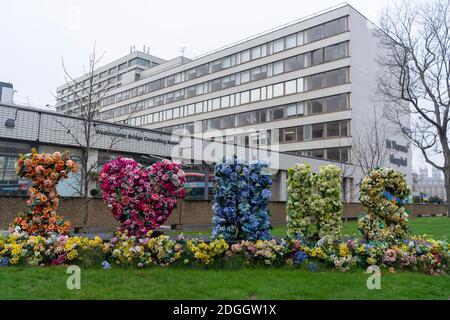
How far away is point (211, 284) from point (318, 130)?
41816 millimetres

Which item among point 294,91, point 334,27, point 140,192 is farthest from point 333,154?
point 140,192

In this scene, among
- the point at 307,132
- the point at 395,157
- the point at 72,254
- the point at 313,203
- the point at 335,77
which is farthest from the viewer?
the point at 395,157

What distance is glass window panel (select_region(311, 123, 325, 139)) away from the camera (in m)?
46.2

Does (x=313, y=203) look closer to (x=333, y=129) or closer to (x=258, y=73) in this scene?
(x=333, y=129)

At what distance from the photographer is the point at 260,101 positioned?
174ft

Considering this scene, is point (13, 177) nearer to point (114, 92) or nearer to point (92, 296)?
point (92, 296)

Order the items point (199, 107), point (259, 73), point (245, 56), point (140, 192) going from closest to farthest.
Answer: point (140, 192) < point (259, 73) < point (245, 56) < point (199, 107)

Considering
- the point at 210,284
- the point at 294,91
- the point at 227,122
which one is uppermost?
the point at 294,91

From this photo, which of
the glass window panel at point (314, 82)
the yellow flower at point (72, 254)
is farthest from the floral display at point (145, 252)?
the glass window panel at point (314, 82)

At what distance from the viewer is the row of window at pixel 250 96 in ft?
151

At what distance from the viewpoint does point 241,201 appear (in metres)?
11.1

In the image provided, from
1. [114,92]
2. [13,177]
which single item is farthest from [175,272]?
[114,92]

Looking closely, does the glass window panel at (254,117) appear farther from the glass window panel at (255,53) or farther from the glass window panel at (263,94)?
the glass window panel at (255,53)
